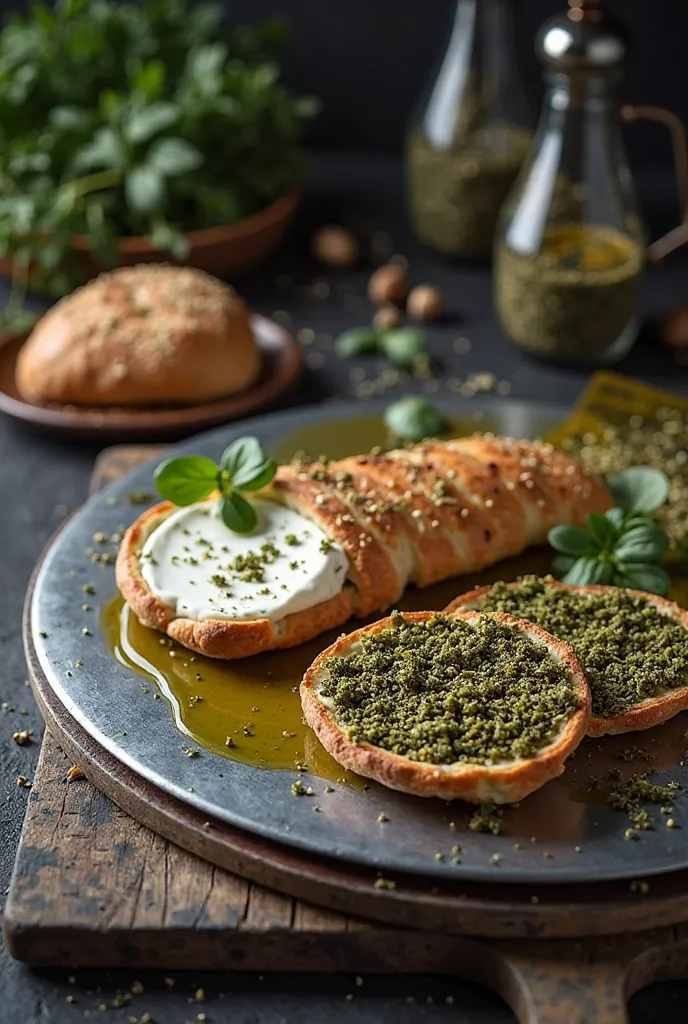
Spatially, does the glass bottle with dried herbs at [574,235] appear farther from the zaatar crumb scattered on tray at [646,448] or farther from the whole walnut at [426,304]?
the zaatar crumb scattered on tray at [646,448]

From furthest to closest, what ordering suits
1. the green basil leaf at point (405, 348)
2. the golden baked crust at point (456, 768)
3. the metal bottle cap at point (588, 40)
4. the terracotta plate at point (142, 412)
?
the green basil leaf at point (405, 348) → the terracotta plate at point (142, 412) → the metal bottle cap at point (588, 40) → the golden baked crust at point (456, 768)

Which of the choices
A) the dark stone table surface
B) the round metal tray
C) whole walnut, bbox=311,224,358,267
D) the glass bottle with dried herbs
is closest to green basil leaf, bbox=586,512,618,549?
the round metal tray

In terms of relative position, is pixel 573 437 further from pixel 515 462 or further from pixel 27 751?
pixel 27 751

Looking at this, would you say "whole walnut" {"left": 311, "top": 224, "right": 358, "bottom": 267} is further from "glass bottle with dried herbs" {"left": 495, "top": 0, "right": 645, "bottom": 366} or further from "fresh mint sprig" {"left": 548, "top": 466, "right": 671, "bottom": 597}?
"fresh mint sprig" {"left": 548, "top": 466, "right": 671, "bottom": 597}

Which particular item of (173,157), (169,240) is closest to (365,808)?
(169,240)

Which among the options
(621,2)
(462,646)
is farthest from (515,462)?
(621,2)

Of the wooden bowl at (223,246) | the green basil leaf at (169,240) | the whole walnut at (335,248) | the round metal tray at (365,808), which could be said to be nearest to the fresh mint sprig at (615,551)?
the round metal tray at (365,808)
